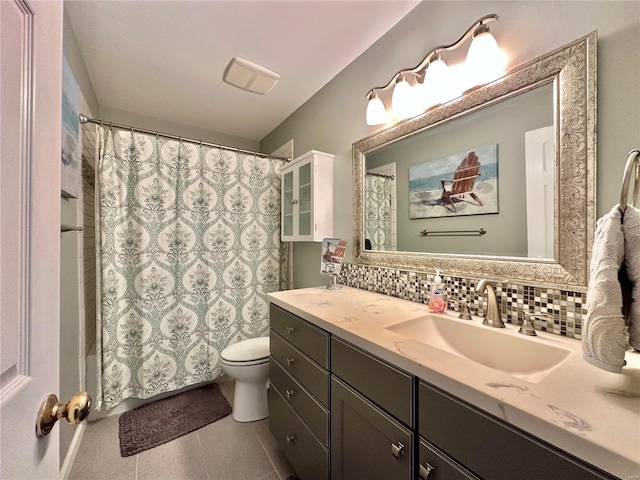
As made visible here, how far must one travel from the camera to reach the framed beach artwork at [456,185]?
1.05 m

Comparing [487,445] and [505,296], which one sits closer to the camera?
[487,445]

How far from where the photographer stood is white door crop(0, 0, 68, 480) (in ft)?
1.18

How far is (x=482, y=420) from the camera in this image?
0.53 metres

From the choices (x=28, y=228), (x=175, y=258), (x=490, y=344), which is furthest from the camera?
(x=175, y=258)

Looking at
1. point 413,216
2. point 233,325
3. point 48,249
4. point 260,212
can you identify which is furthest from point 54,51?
point 233,325

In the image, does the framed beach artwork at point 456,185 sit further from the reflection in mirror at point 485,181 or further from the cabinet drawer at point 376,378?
the cabinet drawer at point 376,378

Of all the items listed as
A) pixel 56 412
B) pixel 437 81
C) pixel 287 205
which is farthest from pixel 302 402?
pixel 437 81

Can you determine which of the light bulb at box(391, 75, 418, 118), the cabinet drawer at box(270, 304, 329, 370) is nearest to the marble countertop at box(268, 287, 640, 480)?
the cabinet drawer at box(270, 304, 329, 370)

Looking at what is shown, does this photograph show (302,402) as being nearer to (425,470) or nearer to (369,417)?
(369,417)

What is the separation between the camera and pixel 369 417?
800 millimetres

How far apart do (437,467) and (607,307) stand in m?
0.51

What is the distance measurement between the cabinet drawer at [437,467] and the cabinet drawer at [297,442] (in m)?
0.48

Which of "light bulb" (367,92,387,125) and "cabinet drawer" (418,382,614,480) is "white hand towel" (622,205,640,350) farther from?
"light bulb" (367,92,387,125)

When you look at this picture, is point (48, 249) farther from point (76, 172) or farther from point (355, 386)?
point (76, 172)
